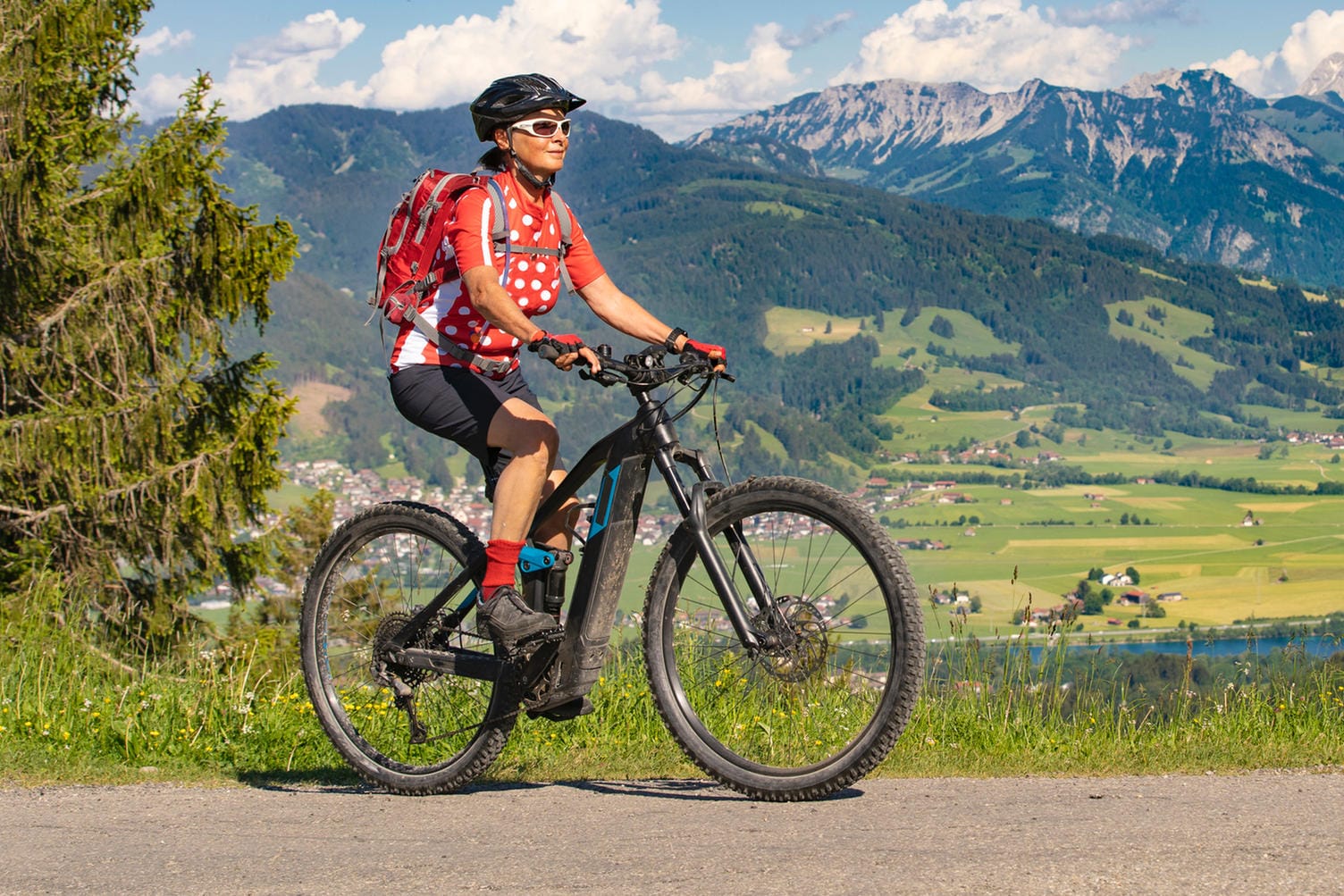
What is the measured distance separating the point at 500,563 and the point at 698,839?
51.1 inches

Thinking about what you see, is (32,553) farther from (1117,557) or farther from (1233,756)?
(1117,557)

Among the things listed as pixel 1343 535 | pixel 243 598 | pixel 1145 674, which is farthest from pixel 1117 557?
pixel 1145 674

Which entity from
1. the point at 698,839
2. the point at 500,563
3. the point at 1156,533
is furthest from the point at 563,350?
the point at 1156,533

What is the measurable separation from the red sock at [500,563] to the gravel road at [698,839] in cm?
73

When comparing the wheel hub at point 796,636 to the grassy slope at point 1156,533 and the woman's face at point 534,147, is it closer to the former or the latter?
the woman's face at point 534,147

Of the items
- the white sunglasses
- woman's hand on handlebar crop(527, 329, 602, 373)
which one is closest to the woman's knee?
woman's hand on handlebar crop(527, 329, 602, 373)

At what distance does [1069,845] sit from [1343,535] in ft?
330

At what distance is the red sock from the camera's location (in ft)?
14.5

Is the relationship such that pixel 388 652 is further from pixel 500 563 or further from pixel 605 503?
pixel 605 503

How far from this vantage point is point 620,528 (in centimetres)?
434

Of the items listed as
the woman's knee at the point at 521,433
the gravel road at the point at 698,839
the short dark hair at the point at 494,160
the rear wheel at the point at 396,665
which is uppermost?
the short dark hair at the point at 494,160

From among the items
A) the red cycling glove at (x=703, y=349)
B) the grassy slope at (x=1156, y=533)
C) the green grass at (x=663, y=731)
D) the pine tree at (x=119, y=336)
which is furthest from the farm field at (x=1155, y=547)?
the red cycling glove at (x=703, y=349)

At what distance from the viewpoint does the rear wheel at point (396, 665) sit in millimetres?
4648

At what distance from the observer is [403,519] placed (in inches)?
193
